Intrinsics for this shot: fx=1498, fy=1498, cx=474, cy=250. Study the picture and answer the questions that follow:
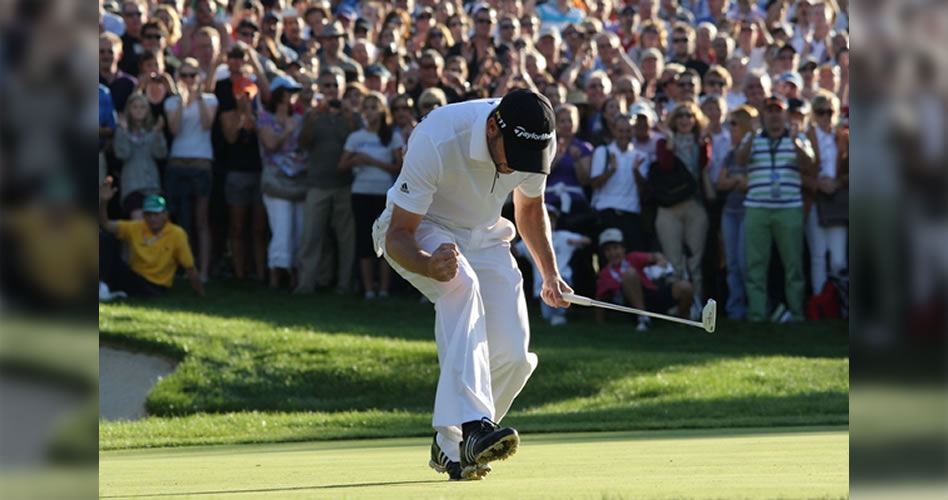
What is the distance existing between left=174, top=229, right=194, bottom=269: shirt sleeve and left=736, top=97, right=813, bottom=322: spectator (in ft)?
19.7

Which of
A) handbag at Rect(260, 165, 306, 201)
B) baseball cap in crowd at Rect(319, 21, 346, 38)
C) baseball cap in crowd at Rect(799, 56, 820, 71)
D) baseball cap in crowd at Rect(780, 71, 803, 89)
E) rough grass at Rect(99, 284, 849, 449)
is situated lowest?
rough grass at Rect(99, 284, 849, 449)

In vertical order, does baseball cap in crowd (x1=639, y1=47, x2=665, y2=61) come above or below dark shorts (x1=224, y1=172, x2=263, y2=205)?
above

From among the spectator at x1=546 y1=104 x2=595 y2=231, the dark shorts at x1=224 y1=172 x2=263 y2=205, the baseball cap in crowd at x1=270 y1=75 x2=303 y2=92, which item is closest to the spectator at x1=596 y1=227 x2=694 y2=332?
the spectator at x1=546 y1=104 x2=595 y2=231

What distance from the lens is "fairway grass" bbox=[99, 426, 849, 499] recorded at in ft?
19.9

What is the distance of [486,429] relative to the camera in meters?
6.61

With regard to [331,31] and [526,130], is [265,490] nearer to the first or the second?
[526,130]

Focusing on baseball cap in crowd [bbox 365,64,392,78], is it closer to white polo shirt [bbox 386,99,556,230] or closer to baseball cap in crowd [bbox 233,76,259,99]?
baseball cap in crowd [bbox 233,76,259,99]

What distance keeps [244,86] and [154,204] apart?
1.62m

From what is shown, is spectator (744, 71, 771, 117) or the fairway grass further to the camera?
spectator (744, 71, 771, 117)

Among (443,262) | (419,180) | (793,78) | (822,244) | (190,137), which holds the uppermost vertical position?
(419,180)

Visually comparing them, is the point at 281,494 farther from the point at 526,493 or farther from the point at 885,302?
the point at 885,302

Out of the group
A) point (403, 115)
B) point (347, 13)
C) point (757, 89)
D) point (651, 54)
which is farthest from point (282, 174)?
point (757, 89)

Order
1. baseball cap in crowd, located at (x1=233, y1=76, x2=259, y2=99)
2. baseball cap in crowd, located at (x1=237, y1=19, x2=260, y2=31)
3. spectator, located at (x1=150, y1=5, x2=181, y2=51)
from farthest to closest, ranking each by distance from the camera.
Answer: spectator, located at (x1=150, y1=5, x2=181, y2=51) < baseball cap in crowd, located at (x1=237, y1=19, x2=260, y2=31) < baseball cap in crowd, located at (x1=233, y1=76, x2=259, y2=99)

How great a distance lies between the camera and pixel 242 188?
16.8 meters
